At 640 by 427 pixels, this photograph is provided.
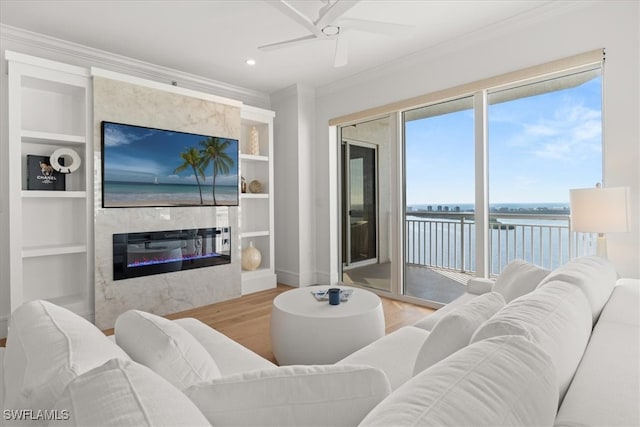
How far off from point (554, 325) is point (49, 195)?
3.67 m

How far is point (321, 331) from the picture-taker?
2098 mm

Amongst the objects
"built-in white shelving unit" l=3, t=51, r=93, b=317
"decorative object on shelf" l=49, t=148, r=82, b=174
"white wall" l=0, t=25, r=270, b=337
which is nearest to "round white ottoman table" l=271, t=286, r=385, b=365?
"built-in white shelving unit" l=3, t=51, r=93, b=317

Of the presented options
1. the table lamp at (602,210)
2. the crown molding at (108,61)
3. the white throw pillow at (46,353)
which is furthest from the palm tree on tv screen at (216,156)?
the table lamp at (602,210)

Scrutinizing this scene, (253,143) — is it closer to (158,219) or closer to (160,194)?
(160,194)

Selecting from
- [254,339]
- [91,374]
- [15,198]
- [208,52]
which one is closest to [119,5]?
[208,52]

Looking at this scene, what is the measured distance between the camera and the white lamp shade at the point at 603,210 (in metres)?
2.16

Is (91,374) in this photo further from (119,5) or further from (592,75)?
(592,75)

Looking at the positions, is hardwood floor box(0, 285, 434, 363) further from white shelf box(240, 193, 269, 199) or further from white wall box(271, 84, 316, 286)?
white shelf box(240, 193, 269, 199)

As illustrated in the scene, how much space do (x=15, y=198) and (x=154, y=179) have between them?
1.10 metres

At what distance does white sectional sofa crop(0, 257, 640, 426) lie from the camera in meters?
0.57

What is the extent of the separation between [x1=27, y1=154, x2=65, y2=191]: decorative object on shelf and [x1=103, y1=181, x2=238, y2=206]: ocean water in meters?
0.47

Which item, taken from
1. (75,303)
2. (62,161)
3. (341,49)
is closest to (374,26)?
(341,49)

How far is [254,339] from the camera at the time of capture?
9.59 ft

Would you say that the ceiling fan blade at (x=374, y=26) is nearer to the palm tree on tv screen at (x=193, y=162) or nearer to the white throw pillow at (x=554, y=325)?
the white throw pillow at (x=554, y=325)
